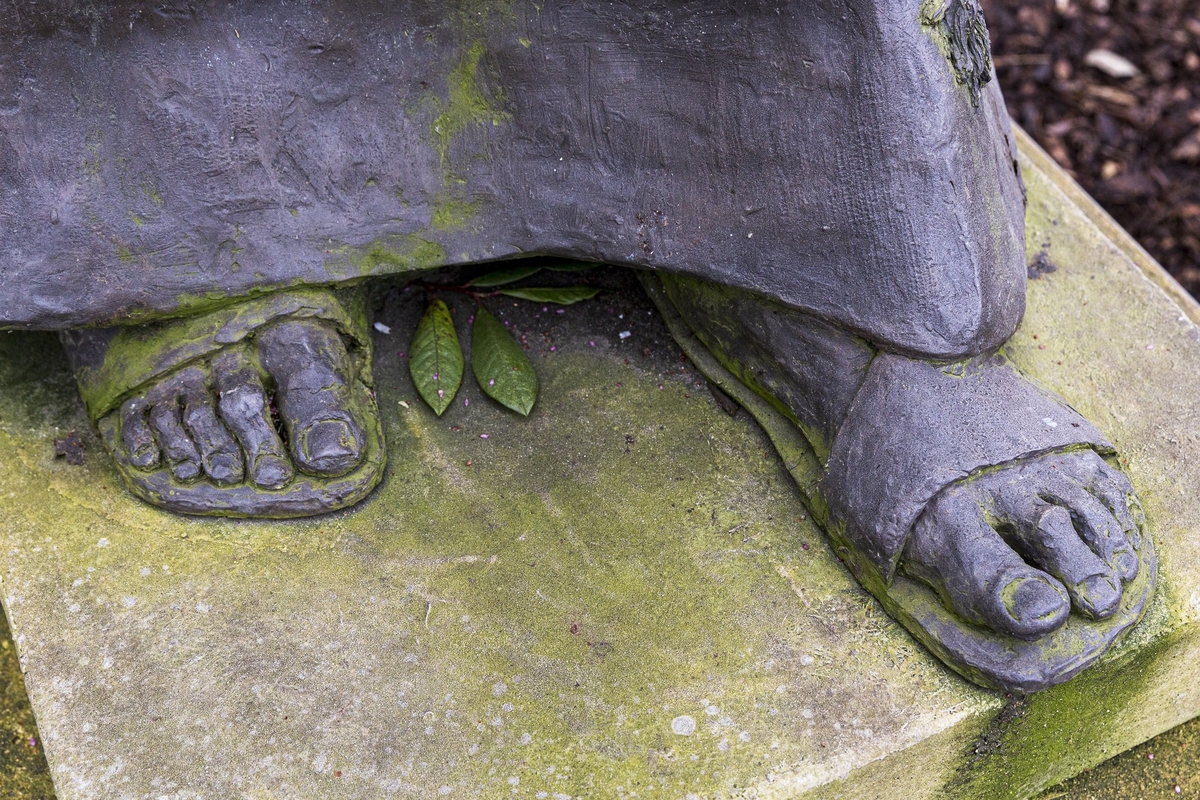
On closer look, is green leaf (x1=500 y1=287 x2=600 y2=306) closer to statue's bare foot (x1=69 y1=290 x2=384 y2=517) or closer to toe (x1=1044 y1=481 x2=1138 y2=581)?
A: statue's bare foot (x1=69 y1=290 x2=384 y2=517)

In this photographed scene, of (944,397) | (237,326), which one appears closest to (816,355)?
(944,397)

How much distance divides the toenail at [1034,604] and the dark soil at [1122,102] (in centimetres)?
173

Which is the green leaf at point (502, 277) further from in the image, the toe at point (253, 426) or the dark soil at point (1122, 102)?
the dark soil at point (1122, 102)

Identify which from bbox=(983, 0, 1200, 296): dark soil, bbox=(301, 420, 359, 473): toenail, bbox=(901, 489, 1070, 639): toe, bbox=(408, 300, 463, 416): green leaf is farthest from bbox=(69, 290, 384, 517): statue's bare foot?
bbox=(983, 0, 1200, 296): dark soil

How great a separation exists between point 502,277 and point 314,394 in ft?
1.23

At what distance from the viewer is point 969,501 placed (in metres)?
1.40

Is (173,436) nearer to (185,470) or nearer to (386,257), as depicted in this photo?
(185,470)

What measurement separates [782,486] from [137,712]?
0.86 meters

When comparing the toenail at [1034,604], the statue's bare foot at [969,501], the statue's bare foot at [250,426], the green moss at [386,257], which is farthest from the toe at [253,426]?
the toenail at [1034,604]

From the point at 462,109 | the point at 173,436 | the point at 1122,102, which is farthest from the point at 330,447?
the point at 1122,102

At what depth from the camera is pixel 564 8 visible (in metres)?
1.47

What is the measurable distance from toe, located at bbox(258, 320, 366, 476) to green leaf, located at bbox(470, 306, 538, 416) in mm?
195

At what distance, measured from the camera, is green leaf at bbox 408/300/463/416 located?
5.55 ft

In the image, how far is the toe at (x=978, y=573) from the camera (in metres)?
1.32
